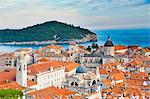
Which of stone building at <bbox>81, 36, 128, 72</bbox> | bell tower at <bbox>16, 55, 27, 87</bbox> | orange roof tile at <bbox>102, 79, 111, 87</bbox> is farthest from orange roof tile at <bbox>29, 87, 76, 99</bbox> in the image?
stone building at <bbox>81, 36, 128, 72</bbox>

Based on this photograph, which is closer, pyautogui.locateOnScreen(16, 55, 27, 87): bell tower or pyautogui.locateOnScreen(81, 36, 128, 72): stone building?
pyautogui.locateOnScreen(16, 55, 27, 87): bell tower

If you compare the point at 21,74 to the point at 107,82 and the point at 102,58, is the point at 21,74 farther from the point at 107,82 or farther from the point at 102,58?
the point at 102,58

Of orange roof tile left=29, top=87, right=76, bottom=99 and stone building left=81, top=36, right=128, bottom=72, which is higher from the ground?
stone building left=81, top=36, right=128, bottom=72

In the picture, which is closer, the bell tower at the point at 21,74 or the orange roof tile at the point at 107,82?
the bell tower at the point at 21,74

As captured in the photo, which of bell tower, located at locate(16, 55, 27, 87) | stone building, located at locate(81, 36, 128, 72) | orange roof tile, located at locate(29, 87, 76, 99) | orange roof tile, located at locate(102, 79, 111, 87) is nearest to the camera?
orange roof tile, located at locate(29, 87, 76, 99)

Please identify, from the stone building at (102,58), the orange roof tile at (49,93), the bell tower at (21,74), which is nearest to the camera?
the orange roof tile at (49,93)

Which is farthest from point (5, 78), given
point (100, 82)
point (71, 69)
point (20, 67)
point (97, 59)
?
point (97, 59)

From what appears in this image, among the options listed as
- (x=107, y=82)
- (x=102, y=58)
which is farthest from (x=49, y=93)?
(x=102, y=58)

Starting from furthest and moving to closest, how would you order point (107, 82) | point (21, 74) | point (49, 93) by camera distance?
point (107, 82)
point (21, 74)
point (49, 93)

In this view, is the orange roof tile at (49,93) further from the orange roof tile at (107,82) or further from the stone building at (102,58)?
the stone building at (102,58)

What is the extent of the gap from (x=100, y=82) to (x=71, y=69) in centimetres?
174

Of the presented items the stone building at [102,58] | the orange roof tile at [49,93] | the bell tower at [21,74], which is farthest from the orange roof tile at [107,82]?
the stone building at [102,58]

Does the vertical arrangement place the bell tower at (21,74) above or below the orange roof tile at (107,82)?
above

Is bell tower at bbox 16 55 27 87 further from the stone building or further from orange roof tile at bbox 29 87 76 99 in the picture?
the stone building
